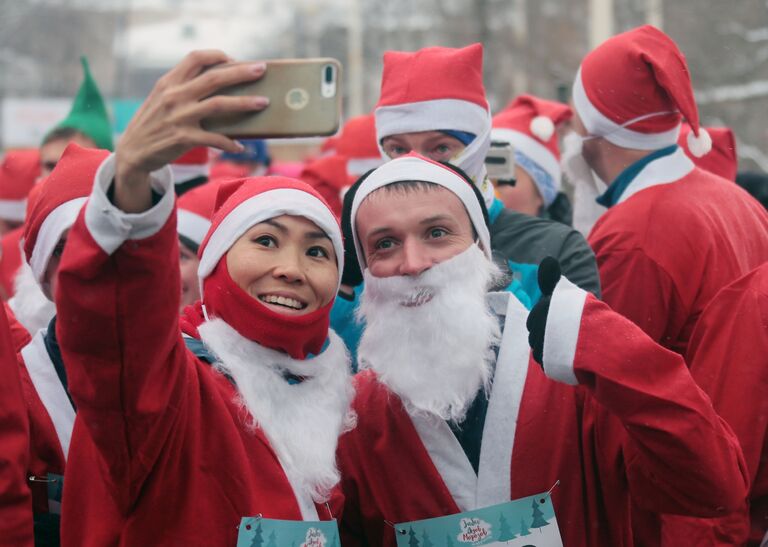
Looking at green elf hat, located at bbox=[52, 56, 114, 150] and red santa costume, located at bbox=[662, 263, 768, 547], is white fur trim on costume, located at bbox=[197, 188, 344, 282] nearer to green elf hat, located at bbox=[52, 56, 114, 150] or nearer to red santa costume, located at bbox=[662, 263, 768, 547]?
red santa costume, located at bbox=[662, 263, 768, 547]

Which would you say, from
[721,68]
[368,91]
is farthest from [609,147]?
[368,91]

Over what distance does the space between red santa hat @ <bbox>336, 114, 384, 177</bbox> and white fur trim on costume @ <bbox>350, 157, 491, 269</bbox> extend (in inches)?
151

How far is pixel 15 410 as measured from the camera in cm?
284

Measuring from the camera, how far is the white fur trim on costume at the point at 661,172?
4438 millimetres

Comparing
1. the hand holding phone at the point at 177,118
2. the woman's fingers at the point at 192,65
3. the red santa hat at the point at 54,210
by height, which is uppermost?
the woman's fingers at the point at 192,65

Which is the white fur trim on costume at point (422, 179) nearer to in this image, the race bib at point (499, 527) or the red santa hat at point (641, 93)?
the race bib at point (499, 527)

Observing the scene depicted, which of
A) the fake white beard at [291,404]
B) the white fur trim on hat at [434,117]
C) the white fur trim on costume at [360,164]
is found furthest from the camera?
the white fur trim on costume at [360,164]

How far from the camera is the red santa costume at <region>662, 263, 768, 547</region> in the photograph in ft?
10.6

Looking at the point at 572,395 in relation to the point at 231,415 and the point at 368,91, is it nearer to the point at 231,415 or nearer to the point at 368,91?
the point at 231,415

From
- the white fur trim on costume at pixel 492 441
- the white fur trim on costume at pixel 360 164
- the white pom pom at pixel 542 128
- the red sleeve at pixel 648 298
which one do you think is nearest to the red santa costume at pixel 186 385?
the white fur trim on costume at pixel 492 441

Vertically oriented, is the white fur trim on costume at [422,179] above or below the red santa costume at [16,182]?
above

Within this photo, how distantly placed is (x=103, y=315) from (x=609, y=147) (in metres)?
2.89

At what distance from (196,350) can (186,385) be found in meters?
0.42

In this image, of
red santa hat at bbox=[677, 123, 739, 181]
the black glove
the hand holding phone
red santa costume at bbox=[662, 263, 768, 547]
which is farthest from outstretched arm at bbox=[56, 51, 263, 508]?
red santa hat at bbox=[677, 123, 739, 181]
